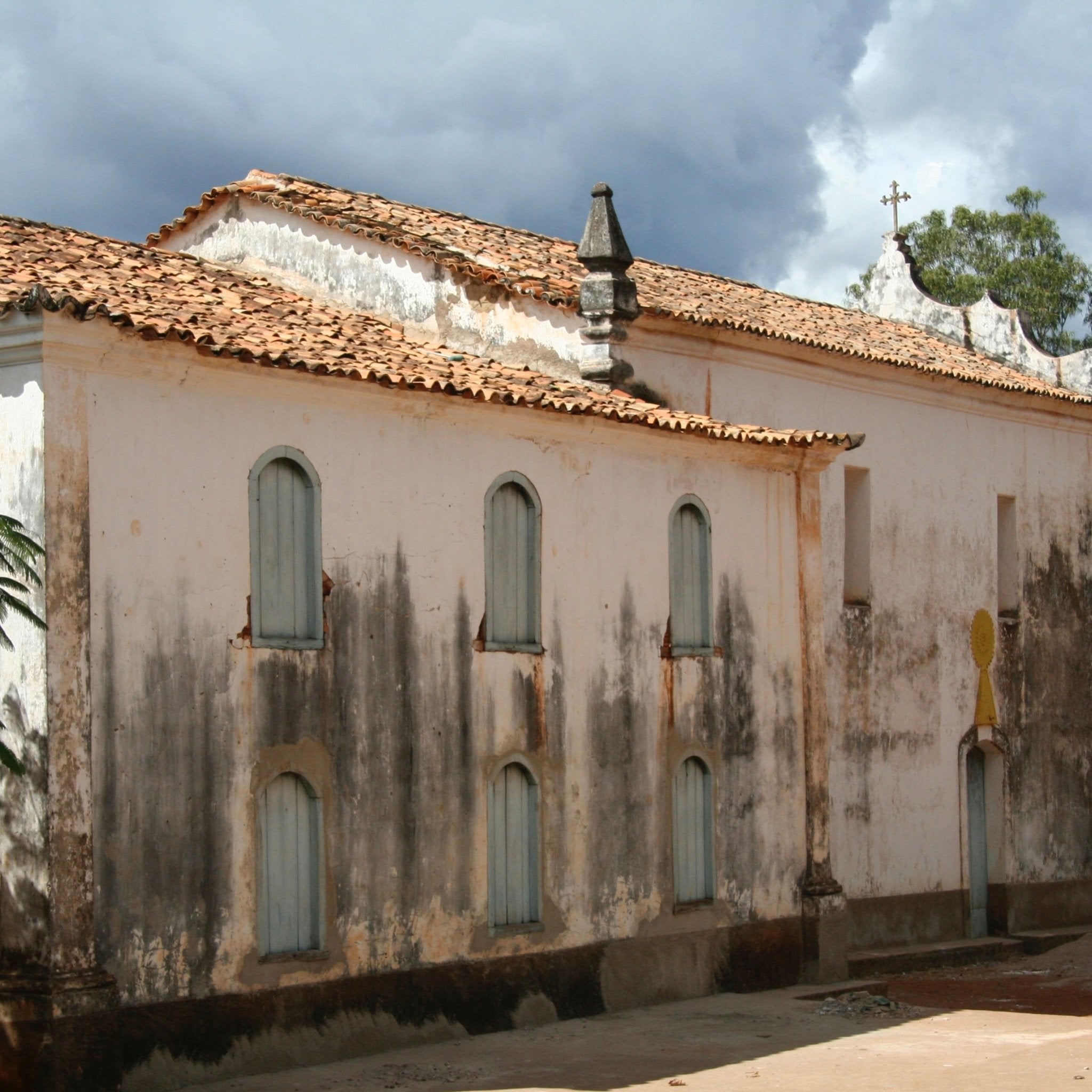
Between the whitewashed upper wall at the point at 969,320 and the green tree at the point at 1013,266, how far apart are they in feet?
47.9

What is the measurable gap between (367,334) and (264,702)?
14.0 ft

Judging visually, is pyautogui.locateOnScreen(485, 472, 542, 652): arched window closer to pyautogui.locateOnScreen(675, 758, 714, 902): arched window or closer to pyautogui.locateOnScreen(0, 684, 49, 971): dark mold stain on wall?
pyautogui.locateOnScreen(675, 758, 714, 902): arched window

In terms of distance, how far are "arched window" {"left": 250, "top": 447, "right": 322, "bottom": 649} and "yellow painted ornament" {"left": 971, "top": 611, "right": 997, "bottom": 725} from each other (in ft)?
39.5

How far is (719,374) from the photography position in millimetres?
20625

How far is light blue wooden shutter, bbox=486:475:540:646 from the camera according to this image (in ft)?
50.5

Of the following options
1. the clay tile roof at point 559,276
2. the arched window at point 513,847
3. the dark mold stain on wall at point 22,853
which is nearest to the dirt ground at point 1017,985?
the arched window at point 513,847

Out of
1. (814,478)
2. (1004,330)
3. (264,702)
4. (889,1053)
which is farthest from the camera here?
(1004,330)

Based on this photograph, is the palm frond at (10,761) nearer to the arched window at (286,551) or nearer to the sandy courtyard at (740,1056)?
the arched window at (286,551)

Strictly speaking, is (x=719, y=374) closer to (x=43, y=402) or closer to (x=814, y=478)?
(x=814, y=478)

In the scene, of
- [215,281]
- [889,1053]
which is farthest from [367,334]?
[889,1053]

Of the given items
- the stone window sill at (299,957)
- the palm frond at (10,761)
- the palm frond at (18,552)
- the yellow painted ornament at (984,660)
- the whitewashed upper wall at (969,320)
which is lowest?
the stone window sill at (299,957)

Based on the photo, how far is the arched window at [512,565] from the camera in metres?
15.4

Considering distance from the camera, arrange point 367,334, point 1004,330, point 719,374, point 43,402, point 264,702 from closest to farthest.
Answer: point 43,402
point 264,702
point 367,334
point 719,374
point 1004,330

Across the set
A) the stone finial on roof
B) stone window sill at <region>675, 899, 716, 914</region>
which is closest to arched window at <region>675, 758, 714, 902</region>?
stone window sill at <region>675, 899, 716, 914</region>
